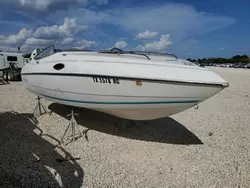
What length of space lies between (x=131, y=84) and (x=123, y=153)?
1.35 meters

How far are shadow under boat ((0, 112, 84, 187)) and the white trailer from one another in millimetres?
11348

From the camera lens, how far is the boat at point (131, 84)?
4082mm

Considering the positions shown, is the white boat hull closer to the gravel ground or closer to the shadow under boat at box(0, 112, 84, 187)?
the gravel ground

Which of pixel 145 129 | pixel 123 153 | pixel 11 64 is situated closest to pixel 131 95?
pixel 123 153

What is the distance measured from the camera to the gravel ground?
3.48 meters

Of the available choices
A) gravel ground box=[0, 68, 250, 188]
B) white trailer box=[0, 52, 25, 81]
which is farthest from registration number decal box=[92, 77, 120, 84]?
white trailer box=[0, 52, 25, 81]

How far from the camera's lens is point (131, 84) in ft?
13.7

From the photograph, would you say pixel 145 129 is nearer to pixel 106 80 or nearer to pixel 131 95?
pixel 131 95

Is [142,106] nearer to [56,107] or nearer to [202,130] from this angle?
[202,130]

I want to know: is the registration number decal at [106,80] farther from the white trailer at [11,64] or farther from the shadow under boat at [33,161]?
the white trailer at [11,64]

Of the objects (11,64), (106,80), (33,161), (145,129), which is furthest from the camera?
(11,64)

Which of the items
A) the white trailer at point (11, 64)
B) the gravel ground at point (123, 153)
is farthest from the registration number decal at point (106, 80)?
the white trailer at point (11, 64)

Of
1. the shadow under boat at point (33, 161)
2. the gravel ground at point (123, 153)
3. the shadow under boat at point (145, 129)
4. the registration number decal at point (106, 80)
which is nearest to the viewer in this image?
the shadow under boat at point (33, 161)

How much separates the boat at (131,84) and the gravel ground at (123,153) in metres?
0.78
